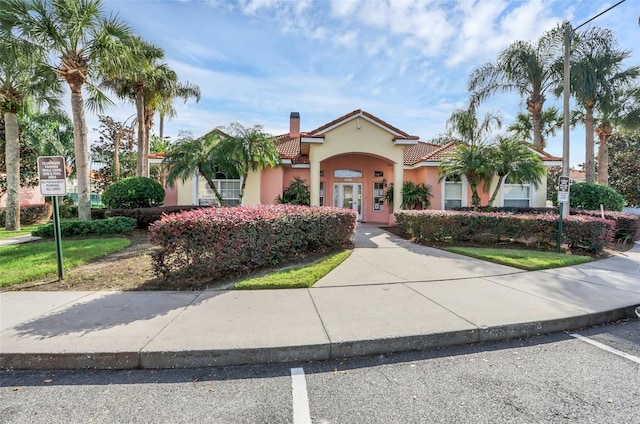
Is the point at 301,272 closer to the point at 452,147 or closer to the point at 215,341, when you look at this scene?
the point at 215,341

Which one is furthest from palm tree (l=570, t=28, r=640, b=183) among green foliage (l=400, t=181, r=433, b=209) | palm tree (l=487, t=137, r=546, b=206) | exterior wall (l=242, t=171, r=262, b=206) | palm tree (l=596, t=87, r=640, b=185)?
exterior wall (l=242, t=171, r=262, b=206)

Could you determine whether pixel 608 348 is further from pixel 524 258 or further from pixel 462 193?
pixel 462 193

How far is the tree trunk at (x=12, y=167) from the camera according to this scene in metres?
14.0

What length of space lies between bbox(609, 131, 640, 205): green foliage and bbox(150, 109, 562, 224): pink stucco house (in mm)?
18339

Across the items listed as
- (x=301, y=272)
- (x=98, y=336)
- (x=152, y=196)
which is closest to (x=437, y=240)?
(x=301, y=272)

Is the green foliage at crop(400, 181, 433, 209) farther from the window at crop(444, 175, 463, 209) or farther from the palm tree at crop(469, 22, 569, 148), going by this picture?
the palm tree at crop(469, 22, 569, 148)

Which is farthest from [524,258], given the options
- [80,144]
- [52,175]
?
[80,144]

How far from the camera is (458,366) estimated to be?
3.35m

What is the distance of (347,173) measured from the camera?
1814cm

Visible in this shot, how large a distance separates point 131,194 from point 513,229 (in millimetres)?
15530

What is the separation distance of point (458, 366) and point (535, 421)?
0.89 metres

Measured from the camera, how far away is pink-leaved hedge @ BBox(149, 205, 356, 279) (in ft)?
18.2

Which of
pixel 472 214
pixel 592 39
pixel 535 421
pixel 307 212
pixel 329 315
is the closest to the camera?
pixel 535 421

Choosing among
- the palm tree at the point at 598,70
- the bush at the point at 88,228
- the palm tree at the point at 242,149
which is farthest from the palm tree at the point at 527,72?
the bush at the point at 88,228
